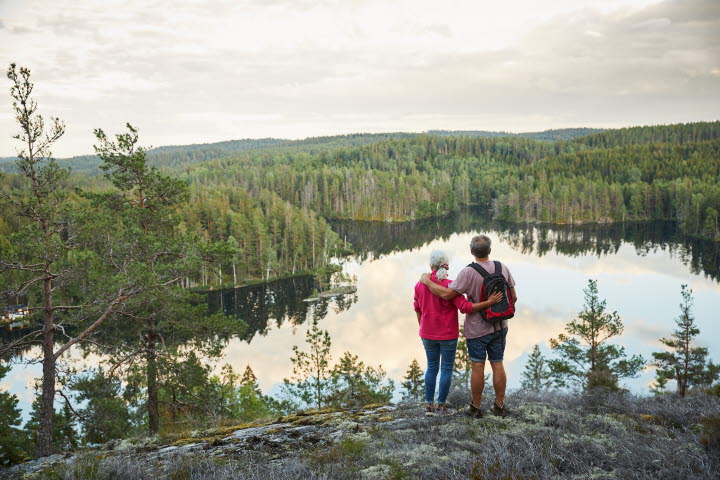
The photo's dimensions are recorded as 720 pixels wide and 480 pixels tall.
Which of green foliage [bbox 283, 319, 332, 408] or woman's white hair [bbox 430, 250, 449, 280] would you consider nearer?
woman's white hair [bbox 430, 250, 449, 280]

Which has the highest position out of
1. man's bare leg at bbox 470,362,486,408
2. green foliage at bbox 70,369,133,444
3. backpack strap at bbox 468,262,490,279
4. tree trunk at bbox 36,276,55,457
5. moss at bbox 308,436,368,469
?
backpack strap at bbox 468,262,490,279

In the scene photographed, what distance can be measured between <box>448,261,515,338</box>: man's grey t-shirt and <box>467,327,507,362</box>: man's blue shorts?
0.28 feet

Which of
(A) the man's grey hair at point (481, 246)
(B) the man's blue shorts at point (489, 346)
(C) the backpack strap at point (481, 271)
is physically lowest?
(B) the man's blue shorts at point (489, 346)

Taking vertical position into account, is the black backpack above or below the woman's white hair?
below

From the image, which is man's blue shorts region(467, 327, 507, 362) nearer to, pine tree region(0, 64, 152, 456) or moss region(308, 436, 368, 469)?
moss region(308, 436, 368, 469)

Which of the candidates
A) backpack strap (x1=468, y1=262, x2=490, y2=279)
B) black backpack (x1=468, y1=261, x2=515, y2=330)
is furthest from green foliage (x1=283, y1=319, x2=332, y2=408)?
backpack strap (x1=468, y1=262, x2=490, y2=279)

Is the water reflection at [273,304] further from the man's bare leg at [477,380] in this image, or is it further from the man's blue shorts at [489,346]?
the man's blue shorts at [489,346]

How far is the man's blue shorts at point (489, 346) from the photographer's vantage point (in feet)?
19.2

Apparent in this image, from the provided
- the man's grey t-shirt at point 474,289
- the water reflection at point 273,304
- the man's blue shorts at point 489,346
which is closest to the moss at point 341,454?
the man's blue shorts at point 489,346

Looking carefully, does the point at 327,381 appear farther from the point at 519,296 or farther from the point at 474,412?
the point at 519,296

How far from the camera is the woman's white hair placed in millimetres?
5867

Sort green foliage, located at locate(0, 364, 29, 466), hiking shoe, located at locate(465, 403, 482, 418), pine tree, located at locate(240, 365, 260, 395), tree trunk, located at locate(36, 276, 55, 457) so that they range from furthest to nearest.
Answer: pine tree, located at locate(240, 365, 260, 395) → tree trunk, located at locate(36, 276, 55, 457) → green foliage, located at locate(0, 364, 29, 466) → hiking shoe, located at locate(465, 403, 482, 418)

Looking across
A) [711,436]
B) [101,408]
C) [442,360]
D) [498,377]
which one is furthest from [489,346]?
[101,408]

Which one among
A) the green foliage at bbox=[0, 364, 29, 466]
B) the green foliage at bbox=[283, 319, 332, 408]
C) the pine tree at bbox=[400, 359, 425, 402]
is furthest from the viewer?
the green foliage at bbox=[283, 319, 332, 408]
